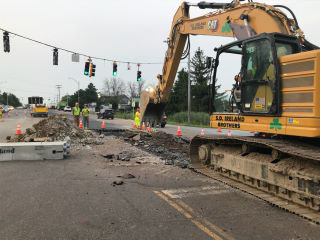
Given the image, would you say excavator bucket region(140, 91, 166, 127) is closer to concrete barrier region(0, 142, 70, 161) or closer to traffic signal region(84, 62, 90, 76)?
concrete barrier region(0, 142, 70, 161)

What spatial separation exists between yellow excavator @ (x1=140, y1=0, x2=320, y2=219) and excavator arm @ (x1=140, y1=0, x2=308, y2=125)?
0.03 m

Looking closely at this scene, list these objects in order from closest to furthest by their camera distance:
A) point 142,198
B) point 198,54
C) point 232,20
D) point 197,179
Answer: point 142,198
point 197,179
point 232,20
point 198,54

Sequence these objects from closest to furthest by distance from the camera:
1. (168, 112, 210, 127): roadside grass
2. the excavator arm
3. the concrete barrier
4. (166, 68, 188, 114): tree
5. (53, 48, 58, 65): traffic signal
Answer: the excavator arm → the concrete barrier → (53, 48, 58, 65): traffic signal → (168, 112, 210, 127): roadside grass → (166, 68, 188, 114): tree

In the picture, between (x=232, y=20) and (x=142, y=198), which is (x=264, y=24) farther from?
(x=142, y=198)

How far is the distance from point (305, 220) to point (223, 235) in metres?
1.53

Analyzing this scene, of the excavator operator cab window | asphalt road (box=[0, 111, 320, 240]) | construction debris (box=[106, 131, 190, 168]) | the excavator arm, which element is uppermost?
the excavator arm

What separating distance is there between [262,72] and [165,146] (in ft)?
27.6

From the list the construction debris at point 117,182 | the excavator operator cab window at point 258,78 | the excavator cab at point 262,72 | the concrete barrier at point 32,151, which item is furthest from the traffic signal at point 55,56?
the excavator operator cab window at point 258,78

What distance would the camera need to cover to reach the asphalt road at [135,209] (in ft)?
16.9

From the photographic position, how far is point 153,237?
4973mm

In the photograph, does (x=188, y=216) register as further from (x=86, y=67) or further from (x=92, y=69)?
(x=92, y=69)

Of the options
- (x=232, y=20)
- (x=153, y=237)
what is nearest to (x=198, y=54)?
(x=232, y=20)

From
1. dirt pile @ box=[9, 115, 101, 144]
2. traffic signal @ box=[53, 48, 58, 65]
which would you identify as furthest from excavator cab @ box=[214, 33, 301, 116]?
traffic signal @ box=[53, 48, 58, 65]

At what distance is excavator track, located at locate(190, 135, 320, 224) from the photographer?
5953 millimetres
